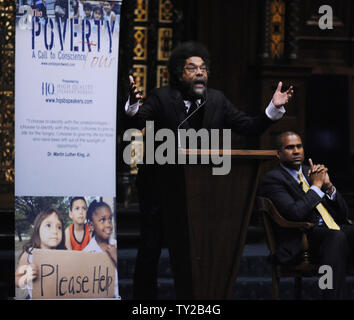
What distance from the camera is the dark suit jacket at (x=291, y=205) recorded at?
551cm

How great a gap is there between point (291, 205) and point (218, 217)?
4.02ft

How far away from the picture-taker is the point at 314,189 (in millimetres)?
5520

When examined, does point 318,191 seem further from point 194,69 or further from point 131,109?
point 131,109

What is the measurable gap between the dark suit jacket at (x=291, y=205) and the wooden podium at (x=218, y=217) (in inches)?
44.0

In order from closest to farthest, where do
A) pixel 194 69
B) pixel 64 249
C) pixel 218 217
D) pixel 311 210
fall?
1. pixel 218 217
2. pixel 64 249
3. pixel 194 69
4. pixel 311 210

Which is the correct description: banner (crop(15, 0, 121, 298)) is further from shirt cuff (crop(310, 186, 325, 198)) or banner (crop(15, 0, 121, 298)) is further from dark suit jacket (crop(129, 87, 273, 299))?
shirt cuff (crop(310, 186, 325, 198))

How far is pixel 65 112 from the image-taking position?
4.91 metres

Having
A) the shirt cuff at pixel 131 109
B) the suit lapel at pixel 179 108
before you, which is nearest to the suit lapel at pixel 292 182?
the suit lapel at pixel 179 108

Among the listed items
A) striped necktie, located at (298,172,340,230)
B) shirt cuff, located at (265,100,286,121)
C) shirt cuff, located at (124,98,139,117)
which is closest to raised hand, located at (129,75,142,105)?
shirt cuff, located at (124,98,139,117)

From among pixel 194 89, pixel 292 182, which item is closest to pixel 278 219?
pixel 292 182

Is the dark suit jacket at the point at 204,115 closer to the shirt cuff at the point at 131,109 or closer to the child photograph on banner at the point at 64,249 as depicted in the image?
the shirt cuff at the point at 131,109

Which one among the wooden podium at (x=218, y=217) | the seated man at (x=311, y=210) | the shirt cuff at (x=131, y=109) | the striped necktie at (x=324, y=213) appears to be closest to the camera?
the wooden podium at (x=218, y=217)
